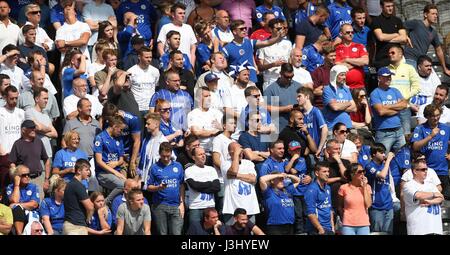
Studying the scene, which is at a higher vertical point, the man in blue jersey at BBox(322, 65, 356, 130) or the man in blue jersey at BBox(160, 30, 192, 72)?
the man in blue jersey at BBox(160, 30, 192, 72)

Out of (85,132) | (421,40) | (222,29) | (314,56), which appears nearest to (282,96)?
(314,56)

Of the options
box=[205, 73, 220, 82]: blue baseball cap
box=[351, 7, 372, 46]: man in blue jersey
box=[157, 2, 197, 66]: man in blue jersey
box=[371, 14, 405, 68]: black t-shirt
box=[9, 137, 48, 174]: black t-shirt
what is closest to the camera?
box=[9, 137, 48, 174]: black t-shirt

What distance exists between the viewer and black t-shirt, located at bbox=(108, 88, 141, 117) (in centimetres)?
2033

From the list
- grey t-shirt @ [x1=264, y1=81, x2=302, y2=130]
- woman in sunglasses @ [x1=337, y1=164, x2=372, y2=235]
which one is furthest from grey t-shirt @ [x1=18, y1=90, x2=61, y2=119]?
woman in sunglasses @ [x1=337, y1=164, x2=372, y2=235]

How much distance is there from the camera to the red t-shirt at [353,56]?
22.3 meters

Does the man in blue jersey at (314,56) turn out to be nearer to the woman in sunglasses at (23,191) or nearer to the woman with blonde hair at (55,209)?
the woman with blonde hair at (55,209)

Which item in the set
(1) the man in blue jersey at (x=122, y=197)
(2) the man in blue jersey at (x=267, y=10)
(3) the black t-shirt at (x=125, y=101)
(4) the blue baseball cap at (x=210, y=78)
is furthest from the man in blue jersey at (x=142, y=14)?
(1) the man in blue jersey at (x=122, y=197)

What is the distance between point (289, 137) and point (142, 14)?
12.9ft

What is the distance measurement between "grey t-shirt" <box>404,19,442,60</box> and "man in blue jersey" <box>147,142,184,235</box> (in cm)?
595

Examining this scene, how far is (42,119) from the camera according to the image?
20.2 meters

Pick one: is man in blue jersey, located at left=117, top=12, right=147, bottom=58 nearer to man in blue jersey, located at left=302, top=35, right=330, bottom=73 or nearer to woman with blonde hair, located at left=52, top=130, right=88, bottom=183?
man in blue jersey, located at left=302, top=35, right=330, bottom=73

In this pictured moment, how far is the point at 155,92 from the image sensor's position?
68.6 ft
